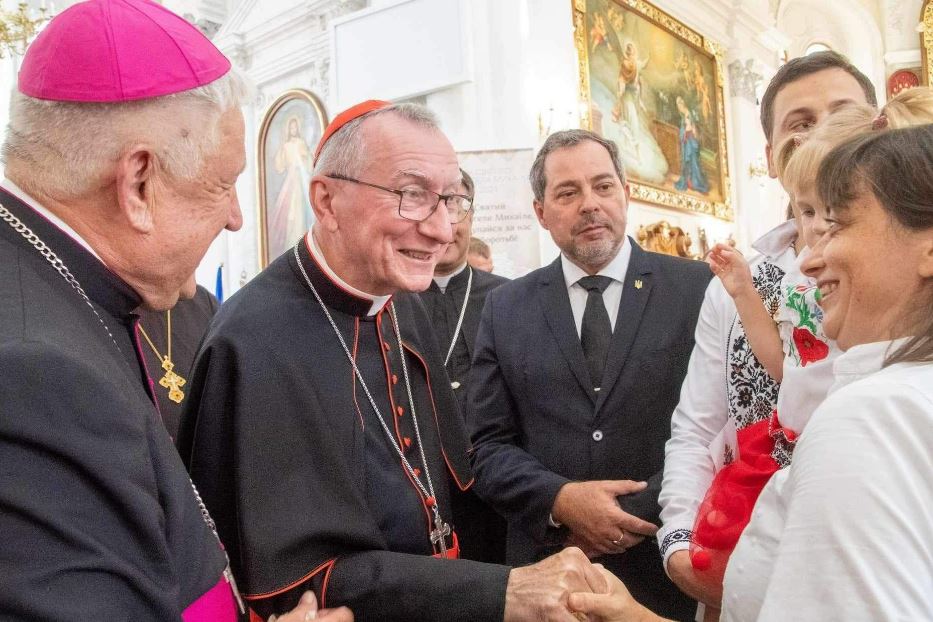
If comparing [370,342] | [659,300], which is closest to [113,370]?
[370,342]

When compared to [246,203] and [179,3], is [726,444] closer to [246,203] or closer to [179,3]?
[246,203]

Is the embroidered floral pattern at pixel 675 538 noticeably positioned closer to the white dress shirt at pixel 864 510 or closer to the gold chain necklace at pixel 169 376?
the white dress shirt at pixel 864 510

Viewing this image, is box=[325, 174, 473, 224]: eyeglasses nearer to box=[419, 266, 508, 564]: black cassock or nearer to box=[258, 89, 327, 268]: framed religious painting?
box=[419, 266, 508, 564]: black cassock

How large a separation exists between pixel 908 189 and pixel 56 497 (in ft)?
4.30

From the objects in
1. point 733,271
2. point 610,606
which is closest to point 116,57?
point 610,606

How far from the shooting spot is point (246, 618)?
5.69 feet

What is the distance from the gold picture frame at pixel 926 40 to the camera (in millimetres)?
16812

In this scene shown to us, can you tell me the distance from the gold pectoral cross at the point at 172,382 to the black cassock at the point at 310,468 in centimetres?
51

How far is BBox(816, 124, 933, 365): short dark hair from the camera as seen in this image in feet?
4.13

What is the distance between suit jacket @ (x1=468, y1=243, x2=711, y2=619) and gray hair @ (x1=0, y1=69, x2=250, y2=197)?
1.60 metres

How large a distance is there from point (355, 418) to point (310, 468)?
8.6 inches

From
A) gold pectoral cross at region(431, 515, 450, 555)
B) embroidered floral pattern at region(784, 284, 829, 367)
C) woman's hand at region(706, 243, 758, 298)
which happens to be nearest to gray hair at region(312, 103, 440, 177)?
woman's hand at region(706, 243, 758, 298)

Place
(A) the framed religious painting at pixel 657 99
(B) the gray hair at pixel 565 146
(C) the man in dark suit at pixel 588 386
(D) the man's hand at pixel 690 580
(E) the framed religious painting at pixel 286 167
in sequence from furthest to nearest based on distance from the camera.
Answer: (E) the framed religious painting at pixel 286 167
(A) the framed religious painting at pixel 657 99
(B) the gray hair at pixel 565 146
(C) the man in dark suit at pixel 588 386
(D) the man's hand at pixel 690 580

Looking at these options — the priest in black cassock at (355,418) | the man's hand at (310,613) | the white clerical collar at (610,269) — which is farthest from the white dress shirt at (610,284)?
the man's hand at (310,613)
